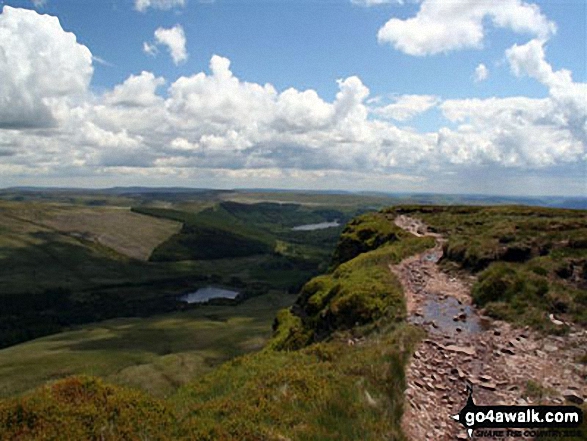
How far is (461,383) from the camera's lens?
Result: 15.2m

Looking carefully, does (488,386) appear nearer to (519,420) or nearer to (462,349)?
(519,420)

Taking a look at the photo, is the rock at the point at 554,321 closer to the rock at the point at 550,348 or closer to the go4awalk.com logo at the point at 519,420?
the rock at the point at 550,348

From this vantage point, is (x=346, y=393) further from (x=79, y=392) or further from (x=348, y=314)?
(x=348, y=314)

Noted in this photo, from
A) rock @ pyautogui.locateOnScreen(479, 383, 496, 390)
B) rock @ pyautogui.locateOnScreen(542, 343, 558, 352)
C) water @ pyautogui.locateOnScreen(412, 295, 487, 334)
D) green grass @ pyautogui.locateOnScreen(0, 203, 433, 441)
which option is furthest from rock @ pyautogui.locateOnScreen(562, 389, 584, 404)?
water @ pyautogui.locateOnScreen(412, 295, 487, 334)

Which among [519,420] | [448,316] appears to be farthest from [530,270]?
[519,420]

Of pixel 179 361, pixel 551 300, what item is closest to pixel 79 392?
pixel 551 300

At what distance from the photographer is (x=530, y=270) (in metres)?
26.3

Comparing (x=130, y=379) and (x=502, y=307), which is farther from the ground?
(x=502, y=307)

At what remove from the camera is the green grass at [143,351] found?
9100cm

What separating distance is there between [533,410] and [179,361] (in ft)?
326

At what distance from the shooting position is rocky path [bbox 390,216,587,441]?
13.5 meters

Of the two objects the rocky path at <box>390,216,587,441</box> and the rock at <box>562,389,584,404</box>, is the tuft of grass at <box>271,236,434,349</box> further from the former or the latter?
the rock at <box>562,389,584,404</box>

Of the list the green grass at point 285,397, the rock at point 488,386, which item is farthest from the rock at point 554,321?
the rock at point 488,386

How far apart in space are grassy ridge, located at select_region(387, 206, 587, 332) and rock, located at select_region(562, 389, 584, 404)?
18.2 feet
